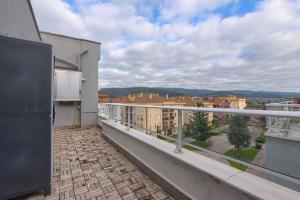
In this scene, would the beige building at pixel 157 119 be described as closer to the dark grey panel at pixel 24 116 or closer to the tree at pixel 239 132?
the tree at pixel 239 132

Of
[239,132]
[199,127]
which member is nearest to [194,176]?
[199,127]

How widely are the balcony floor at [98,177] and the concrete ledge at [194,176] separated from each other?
196 mm

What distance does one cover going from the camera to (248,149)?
4.75 ft

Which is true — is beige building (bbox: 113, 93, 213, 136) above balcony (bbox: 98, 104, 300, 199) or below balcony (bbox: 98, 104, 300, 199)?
above

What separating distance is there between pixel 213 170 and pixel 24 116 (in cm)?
220

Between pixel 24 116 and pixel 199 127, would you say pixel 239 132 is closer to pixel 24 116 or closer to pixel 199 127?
pixel 199 127

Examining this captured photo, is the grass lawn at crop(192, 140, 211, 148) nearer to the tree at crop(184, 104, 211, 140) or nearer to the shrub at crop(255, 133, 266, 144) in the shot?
the tree at crop(184, 104, 211, 140)

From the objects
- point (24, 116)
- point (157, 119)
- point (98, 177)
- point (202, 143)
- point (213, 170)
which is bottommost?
point (98, 177)

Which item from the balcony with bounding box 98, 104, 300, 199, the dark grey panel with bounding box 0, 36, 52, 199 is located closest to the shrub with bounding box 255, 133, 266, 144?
the balcony with bounding box 98, 104, 300, 199

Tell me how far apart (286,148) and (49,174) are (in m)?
4.69

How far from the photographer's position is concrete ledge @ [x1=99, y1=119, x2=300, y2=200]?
1317 mm

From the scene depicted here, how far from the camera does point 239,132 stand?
1.55m

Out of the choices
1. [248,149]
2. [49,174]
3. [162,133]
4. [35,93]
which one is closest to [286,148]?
[162,133]

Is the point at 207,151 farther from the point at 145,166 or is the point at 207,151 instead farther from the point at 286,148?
the point at 286,148
